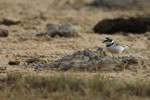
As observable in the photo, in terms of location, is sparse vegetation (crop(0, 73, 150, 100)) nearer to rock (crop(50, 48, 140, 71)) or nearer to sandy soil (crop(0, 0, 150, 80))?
sandy soil (crop(0, 0, 150, 80))

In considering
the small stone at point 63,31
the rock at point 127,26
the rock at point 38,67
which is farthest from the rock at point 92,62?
the rock at point 127,26

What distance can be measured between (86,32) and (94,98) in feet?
28.2

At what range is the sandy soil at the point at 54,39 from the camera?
10.8 meters

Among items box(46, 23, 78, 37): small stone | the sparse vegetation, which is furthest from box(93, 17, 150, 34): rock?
the sparse vegetation

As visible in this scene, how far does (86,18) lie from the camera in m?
20.0

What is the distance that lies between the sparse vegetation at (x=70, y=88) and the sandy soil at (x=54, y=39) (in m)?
0.94

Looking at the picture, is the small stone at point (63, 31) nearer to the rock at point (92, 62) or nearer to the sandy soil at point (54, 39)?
the sandy soil at point (54, 39)

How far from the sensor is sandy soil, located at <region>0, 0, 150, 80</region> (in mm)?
10844

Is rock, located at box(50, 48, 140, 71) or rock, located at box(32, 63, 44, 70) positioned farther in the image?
rock, located at box(32, 63, 44, 70)

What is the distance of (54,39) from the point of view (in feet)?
46.8

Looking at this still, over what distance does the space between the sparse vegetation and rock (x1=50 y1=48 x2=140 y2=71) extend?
1.15m

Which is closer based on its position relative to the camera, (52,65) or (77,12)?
(52,65)

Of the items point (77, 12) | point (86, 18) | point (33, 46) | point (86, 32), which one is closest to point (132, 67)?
point (33, 46)

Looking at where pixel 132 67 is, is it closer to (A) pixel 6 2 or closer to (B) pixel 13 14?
(B) pixel 13 14
